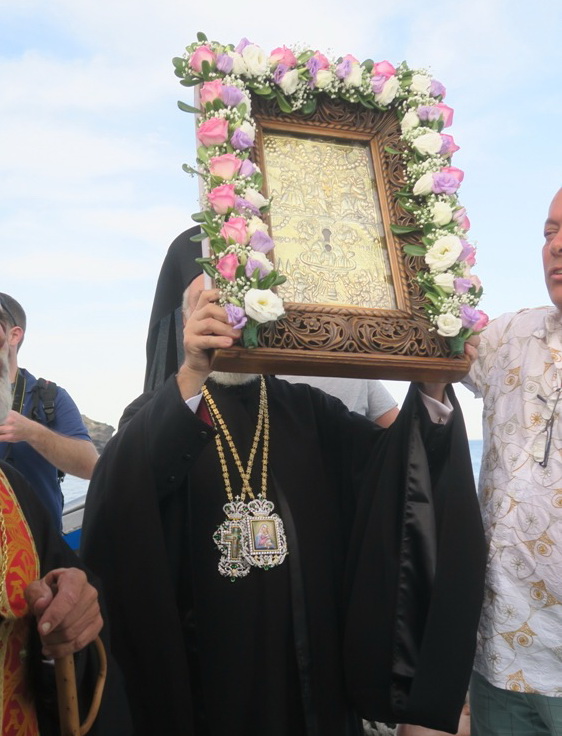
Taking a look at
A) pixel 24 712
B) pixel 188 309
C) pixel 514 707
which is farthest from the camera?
pixel 188 309

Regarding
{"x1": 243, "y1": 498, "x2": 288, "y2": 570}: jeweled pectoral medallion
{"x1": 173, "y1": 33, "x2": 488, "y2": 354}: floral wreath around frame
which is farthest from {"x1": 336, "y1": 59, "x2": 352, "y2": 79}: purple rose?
{"x1": 243, "y1": 498, "x2": 288, "y2": 570}: jeweled pectoral medallion

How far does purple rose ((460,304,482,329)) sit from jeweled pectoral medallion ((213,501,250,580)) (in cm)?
119

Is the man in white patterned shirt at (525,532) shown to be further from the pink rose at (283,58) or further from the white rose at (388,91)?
the pink rose at (283,58)

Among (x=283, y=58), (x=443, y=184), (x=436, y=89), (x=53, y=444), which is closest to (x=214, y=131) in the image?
(x=283, y=58)

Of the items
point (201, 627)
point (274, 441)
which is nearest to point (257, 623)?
point (201, 627)

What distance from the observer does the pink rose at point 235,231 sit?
2.65 metres

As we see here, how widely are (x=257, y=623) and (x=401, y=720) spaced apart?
671mm

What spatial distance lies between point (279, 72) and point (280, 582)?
2020mm

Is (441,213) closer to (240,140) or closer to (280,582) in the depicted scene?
(240,140)

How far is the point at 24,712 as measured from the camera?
8.29ft

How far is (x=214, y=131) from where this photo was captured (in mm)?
2754

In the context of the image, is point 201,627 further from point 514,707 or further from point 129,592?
point 514,707

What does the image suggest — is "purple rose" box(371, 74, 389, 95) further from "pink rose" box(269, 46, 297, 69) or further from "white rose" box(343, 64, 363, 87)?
"pink rose" box(269, 46, 297, 69)

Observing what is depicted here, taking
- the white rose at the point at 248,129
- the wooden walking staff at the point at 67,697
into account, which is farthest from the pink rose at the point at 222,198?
the wooden walking staff at the point at 67,697
